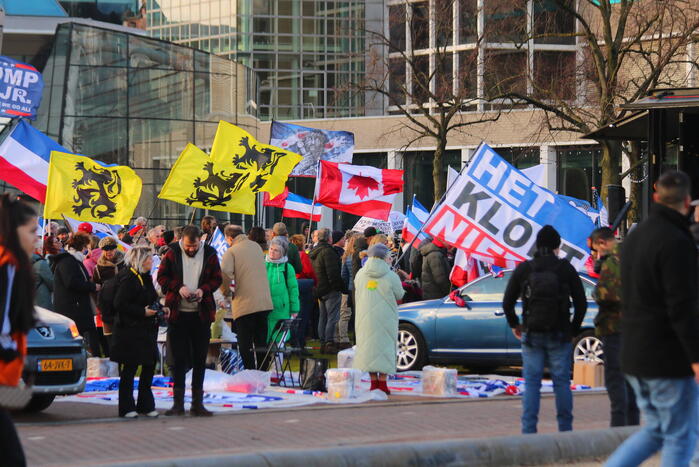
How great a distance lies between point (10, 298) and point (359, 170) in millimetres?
17650

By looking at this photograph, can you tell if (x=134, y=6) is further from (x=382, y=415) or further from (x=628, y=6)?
(x=382, y=415)

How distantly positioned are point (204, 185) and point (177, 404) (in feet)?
24.9

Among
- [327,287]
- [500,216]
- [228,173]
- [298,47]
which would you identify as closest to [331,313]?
[327,287]

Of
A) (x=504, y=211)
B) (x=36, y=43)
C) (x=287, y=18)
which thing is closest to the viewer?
(x=504, y=211)

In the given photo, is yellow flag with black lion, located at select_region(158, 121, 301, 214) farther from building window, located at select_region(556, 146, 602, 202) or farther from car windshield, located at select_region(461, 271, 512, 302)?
building window, located at select_region(556, 146, 602, 202)

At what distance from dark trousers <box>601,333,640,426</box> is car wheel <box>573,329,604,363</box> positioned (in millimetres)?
5388

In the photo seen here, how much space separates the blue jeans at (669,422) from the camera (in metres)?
6.86

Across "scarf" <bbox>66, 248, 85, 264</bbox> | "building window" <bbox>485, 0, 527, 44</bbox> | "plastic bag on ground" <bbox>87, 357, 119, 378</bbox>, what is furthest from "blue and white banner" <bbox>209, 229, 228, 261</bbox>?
"building window" <bbox>485, 0, 527, 44</bbox>

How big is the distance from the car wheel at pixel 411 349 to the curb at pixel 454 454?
723cm

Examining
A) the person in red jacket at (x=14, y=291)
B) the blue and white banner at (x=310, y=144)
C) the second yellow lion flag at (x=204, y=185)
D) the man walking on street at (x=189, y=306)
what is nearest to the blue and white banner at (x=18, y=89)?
the second yellow lion flag at (x=204, y=185)

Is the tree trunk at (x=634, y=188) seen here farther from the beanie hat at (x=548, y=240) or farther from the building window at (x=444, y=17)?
the beanie hat at (x=548, y=240)

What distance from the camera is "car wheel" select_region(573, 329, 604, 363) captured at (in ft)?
53.3

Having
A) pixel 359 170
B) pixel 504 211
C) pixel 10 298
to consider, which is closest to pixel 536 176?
pixel 359 170

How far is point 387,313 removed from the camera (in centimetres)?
1417
